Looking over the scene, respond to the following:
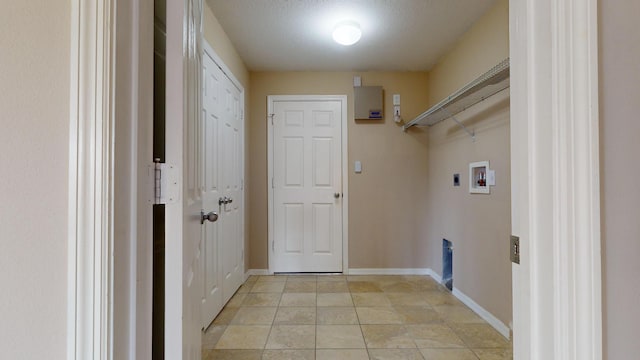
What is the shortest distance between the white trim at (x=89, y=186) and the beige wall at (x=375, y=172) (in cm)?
300

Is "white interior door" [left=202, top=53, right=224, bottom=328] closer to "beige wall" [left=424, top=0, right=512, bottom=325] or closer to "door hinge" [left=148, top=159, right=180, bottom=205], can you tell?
"door hinge" [left=148, top=159, right=180, bottom=205]

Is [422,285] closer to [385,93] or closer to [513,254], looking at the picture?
[385,93]

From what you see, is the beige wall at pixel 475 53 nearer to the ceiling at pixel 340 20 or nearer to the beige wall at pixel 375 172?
the ceiling at pixel 340 20

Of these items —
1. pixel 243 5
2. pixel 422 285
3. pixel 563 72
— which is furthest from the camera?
pixel 422 285

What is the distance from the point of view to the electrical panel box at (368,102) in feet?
11.5

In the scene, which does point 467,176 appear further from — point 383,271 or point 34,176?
point 34,176

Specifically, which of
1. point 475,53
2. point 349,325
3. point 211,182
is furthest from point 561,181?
point 475,53

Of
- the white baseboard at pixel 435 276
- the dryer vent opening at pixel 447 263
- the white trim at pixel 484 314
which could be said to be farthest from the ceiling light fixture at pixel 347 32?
the white baseboard at pixel 435 276

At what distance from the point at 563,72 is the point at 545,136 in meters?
0.12

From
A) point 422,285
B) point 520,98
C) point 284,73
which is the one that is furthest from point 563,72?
point 284,73

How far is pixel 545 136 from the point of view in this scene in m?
0.58

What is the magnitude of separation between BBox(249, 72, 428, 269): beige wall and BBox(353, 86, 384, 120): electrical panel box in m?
0.09

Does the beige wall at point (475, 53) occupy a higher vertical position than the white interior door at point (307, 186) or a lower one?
higher

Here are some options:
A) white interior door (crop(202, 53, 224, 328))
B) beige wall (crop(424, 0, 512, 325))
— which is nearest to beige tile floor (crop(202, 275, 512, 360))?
white interior door (crop(202, 53, 224, 328))
